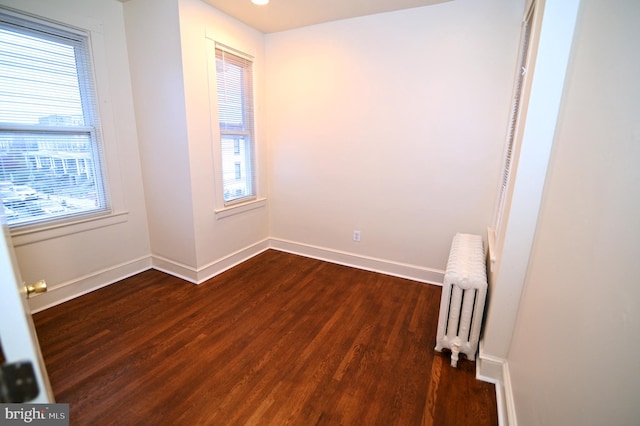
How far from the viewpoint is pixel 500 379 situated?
1.63m

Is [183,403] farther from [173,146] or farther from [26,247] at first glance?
[173,146]

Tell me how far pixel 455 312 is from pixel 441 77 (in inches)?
75.3

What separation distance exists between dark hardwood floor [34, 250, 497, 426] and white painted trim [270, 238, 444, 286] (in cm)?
14

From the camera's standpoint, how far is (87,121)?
2.39m

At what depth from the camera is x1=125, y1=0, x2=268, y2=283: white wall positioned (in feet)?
7.70

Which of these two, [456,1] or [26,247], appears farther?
[456,1]

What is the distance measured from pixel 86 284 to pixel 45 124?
136 cm

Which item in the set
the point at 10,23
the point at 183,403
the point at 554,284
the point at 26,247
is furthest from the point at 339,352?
the point at 10,23

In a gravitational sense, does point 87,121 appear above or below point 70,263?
above

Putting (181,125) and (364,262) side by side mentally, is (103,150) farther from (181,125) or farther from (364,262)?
(364,262)

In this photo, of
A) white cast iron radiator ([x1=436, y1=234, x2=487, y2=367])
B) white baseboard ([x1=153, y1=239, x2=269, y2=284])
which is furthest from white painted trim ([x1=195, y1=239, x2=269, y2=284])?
Answer: white cast iron radiator ([x1=436, y1=234, x2=487, y2=367])

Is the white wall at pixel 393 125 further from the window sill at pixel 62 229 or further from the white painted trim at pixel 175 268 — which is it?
the window sill at pixel 62 229

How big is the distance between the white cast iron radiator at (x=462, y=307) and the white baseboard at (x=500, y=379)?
0.32 feet

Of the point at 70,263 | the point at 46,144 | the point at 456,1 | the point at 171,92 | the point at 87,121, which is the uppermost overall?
the point at 456,1
